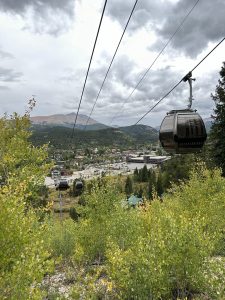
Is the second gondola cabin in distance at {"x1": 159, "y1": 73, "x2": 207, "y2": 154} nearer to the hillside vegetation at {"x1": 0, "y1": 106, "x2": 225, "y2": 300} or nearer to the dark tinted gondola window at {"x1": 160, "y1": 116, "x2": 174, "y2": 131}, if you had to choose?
the dark tinted gondola window at {"x1": 160, "y1": 116, "x2": 174, "y2": 131}

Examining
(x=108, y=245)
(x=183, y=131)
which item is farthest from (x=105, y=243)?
(x=183, y=131)

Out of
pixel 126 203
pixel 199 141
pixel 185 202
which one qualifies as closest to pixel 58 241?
pixel 126 203

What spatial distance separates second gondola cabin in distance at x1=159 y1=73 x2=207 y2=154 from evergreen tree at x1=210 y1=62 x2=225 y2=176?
37.3m

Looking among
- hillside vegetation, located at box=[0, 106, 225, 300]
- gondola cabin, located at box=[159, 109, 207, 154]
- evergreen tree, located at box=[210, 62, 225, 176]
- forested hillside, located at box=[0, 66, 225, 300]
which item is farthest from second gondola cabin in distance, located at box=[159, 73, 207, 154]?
evergreen tree, located at box=[210, 62, 225, 176]

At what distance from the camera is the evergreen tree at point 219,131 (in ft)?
166

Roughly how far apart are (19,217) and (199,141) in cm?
809

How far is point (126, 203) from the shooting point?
91.3 feet

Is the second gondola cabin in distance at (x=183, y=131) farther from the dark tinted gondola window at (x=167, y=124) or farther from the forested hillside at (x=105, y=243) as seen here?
the forested hillside at (x=105, y=243)

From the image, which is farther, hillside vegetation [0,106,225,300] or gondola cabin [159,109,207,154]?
gondola cabin [159,109,207,154]

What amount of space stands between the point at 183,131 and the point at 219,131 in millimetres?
38757

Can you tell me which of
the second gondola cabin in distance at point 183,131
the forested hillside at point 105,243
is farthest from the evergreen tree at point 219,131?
the second gondola cabin in distance at point 183,131

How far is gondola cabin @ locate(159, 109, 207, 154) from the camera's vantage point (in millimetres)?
14266

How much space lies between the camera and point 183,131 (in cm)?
1426

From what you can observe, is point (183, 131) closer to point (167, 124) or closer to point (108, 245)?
point (167, 124)
